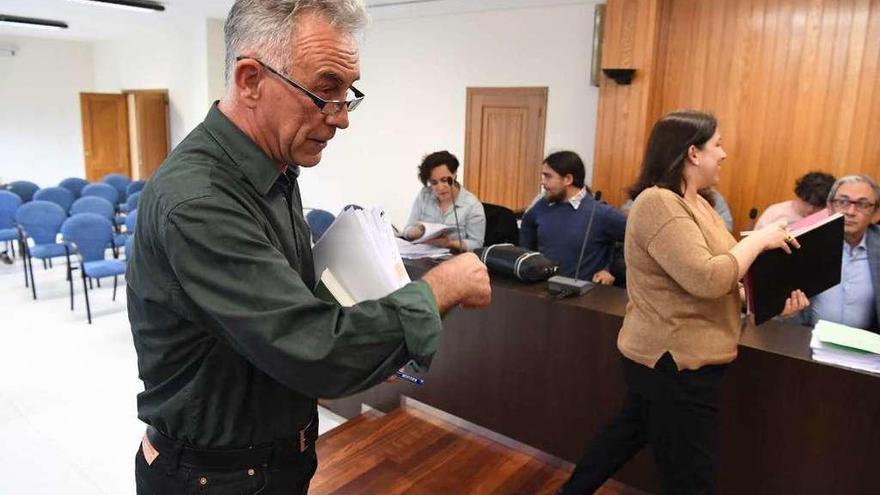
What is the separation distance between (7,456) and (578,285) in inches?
111

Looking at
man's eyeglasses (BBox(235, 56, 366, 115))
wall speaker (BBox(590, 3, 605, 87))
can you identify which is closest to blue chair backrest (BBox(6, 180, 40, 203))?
wall speaker (BBox(590, 3, 605, 87))

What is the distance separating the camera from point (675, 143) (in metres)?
1.68

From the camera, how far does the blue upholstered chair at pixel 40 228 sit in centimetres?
546

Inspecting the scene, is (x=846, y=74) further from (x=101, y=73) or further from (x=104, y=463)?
(x=101, y=73)

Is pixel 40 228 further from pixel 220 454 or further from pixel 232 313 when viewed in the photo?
pixel 232 313

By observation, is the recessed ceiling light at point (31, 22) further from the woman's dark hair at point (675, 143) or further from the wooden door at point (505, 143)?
the woman's dark hair at point (675, 143)

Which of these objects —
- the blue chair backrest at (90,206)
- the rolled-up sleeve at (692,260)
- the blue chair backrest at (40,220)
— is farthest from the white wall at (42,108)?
the rolled-up sleeve at (692,260)

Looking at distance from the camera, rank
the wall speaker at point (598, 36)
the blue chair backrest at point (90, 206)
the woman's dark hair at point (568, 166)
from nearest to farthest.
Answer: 1. the woman's dark hair at point (568, 166)
2. the wall speaker at point (598, 36)
3. the blue chair backrest at point (90, 206)

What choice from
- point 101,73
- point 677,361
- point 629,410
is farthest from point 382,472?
point 101,73

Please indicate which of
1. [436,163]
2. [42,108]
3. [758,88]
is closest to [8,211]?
[42,108]

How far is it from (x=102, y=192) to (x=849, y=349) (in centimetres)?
775

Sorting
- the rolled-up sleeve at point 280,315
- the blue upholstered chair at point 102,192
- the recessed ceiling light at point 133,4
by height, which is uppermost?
the recessed ceiling light at point 133,4

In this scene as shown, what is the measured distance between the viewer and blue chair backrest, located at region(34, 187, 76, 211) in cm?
663

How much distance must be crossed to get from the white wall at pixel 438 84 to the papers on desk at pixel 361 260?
4.45 m
